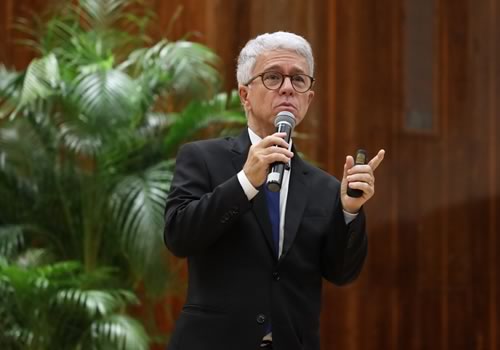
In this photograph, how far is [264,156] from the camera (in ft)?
5.75

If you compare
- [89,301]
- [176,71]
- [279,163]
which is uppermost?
[176,71]

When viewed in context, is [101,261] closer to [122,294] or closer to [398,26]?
[122,294]

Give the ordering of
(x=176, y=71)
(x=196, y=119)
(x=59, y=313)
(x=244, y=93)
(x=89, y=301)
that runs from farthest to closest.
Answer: (x=176, y=71) → (x=196, y=119) → (x=59, y=313) → (x=89, y=301) → (x=244, y=93)

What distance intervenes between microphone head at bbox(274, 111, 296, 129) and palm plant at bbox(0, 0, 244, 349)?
203cm

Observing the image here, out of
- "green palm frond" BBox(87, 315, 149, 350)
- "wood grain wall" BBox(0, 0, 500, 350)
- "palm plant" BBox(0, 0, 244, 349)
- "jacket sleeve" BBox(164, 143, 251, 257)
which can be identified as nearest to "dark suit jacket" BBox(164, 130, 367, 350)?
"jacket sleeve" BBox(164, 143, 251, 257)

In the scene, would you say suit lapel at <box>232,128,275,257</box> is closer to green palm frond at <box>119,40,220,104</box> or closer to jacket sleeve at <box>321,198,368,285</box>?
jacket sleeve at <box>321,198,368,285</box>

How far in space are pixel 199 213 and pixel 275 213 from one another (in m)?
0.21

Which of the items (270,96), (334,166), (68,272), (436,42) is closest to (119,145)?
(68,272)

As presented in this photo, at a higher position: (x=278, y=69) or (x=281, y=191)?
(x=278, y=69)

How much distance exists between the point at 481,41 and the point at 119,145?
3626 millimetres

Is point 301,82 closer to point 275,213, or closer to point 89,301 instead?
point 275,213

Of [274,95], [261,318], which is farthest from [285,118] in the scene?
[261,318]

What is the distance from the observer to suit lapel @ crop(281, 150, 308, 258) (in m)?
1.94

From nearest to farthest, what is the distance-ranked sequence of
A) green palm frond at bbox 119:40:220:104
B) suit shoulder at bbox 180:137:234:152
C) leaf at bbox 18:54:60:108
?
suit shoulder at bbox 180:137:234:152
leaf at bbox 18:54:60:108
green palm frond at bbox 119:40:220:104
